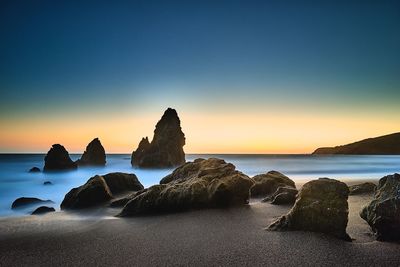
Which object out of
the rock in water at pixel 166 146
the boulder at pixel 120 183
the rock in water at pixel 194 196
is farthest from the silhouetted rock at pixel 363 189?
the rock in water at pixel 166 146

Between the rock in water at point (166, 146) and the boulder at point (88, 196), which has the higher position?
the rock in water at point (166, 146)

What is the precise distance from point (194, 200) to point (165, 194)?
1.21 metres

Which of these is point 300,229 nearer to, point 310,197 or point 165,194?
point 310,197

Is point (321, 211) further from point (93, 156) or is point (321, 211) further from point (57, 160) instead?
point (93, 156)

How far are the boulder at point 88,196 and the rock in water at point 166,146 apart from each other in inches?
2252

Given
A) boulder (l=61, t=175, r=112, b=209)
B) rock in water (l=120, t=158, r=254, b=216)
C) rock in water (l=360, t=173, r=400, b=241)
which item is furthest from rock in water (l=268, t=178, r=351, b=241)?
boulder (l=61, t=175, r=112, b=209)

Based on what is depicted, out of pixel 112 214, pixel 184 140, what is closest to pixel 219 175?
pixel 112 214

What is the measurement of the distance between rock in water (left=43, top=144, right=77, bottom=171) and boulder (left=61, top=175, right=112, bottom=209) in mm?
56012

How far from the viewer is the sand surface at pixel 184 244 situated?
6348 millimetres

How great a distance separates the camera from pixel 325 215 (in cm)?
802

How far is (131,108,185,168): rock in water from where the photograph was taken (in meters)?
73.8

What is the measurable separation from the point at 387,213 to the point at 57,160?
69836mm

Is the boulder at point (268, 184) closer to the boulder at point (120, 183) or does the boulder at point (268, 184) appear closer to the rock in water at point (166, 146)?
the boulder at point (120, 183)

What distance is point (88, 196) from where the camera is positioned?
575 inches
